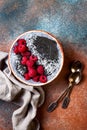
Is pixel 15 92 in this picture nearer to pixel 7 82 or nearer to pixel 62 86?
pixel 7 82

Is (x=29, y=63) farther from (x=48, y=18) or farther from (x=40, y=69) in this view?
(x=48, y=18)

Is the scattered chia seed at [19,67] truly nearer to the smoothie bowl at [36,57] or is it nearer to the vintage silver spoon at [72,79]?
the smoothie bowl at [36,57]

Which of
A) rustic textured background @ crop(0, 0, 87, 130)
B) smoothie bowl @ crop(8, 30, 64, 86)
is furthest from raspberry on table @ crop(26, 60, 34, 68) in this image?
rustic textured background @ crop(0, 0, 87, 130)

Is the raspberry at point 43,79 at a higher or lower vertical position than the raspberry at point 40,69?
lower

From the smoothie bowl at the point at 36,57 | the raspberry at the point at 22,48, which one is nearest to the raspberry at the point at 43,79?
the smoothie bowl at the point at 36,57

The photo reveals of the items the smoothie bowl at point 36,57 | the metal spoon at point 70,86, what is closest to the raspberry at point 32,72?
the smoothie bowl at point 36,57

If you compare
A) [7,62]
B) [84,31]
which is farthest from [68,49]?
[7,62]

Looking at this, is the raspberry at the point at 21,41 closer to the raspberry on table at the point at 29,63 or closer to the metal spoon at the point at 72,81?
the raspberry on table at the point at 29,63

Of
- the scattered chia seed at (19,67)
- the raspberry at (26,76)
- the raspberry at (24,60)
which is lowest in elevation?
the raspberry at (26,76)
